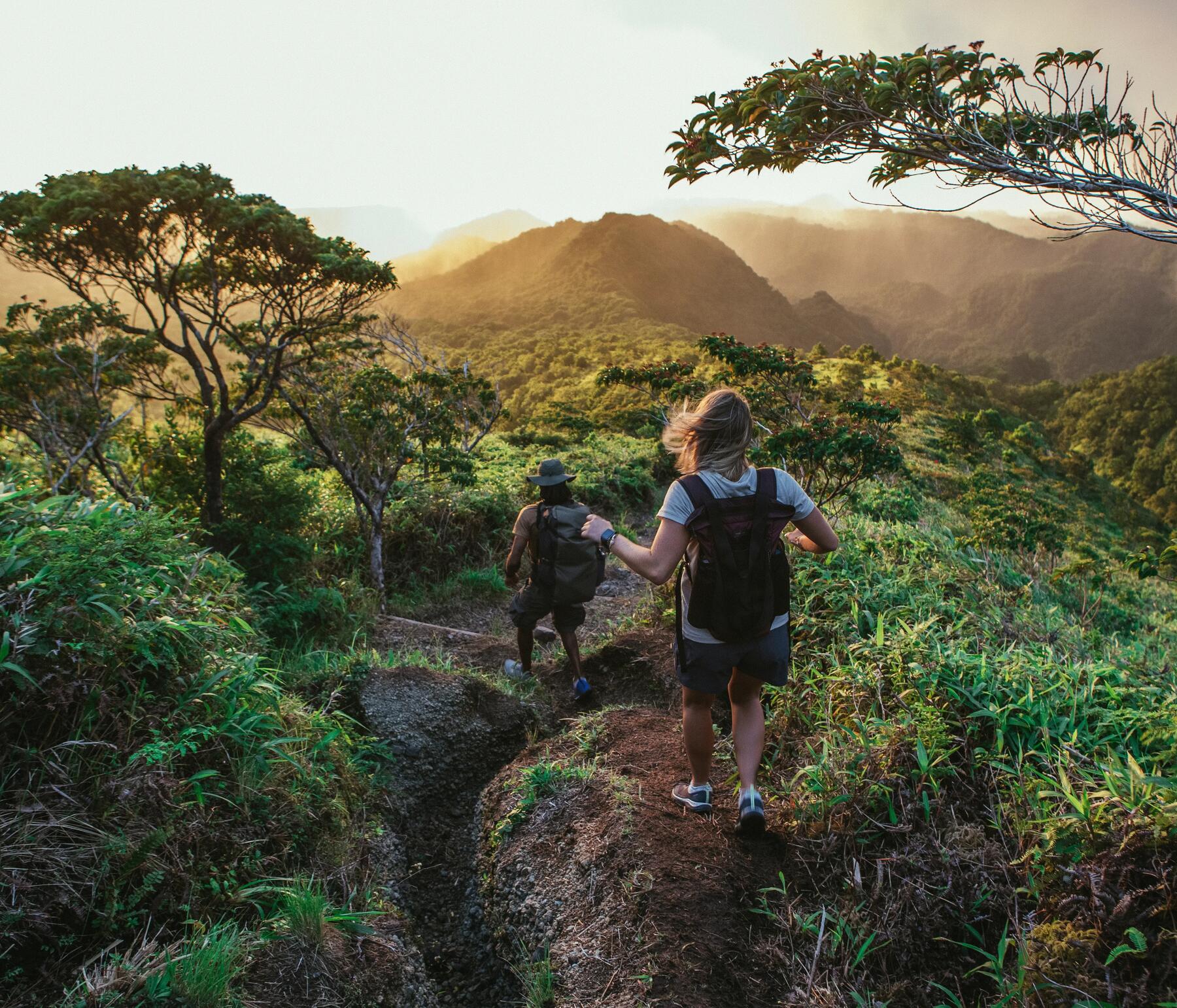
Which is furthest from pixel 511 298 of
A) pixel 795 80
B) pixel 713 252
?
pixel 795 80

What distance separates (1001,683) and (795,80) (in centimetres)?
320

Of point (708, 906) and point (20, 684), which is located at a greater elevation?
point (20, 684)

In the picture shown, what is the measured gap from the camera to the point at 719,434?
2385mm

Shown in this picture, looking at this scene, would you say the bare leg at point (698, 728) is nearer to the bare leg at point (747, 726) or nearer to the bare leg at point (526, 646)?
the bare leg at point (747, 726)

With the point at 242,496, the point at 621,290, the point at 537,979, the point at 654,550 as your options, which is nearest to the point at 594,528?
the point at 654,550

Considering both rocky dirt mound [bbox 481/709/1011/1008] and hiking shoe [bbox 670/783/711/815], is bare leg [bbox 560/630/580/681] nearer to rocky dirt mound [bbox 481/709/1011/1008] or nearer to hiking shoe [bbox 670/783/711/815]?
rocky dirt mound [bbox 481/709/1011/1008]

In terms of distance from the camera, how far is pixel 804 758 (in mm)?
3145

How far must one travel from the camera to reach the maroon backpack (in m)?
2.32

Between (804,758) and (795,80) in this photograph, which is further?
(795,80)

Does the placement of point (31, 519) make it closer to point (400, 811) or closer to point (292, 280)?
point (400, 811)

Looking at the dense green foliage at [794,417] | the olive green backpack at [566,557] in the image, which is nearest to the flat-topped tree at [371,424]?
the dense green foliage at [794,417]

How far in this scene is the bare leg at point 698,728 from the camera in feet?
8.43

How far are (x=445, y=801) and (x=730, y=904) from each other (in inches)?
71.7

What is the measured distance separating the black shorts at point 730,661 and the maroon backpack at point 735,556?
0.08m
